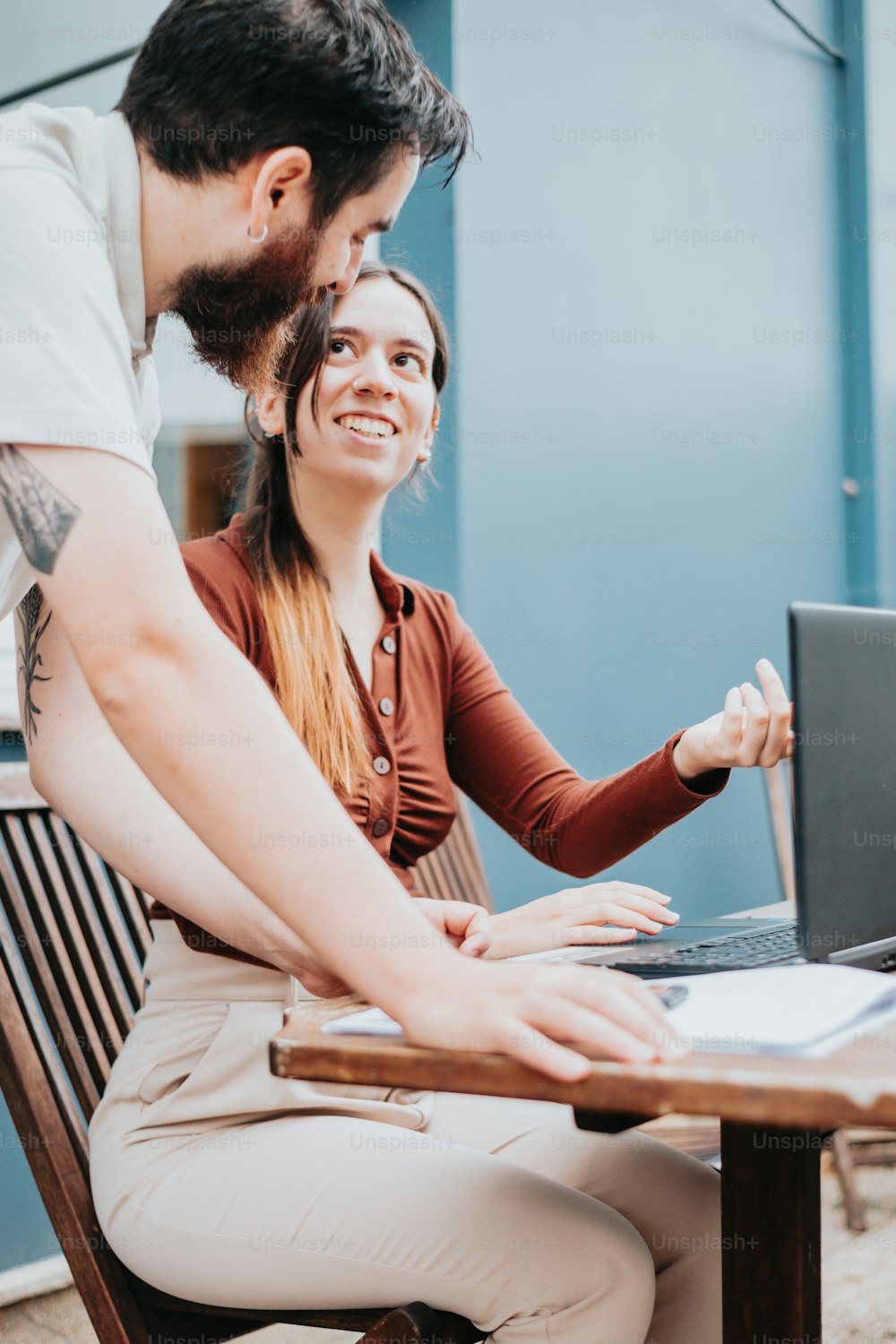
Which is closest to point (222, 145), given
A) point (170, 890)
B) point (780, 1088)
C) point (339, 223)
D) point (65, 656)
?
point (339, 223)

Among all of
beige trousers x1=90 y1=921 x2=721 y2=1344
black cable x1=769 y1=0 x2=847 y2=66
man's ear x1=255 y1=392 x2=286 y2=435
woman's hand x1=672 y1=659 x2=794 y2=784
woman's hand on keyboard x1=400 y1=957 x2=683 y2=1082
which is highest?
black cable x1=769 y1=0 x2=847 y2=66

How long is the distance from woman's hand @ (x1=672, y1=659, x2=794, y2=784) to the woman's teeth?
589 millimetres

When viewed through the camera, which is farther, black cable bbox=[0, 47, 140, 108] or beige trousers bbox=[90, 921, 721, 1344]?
black cable bbox=[0, 47, 140, 108]

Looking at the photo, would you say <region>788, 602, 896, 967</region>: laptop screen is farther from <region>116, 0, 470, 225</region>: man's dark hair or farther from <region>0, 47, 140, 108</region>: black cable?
<region>0, 47, 140, 108</region>: black cable

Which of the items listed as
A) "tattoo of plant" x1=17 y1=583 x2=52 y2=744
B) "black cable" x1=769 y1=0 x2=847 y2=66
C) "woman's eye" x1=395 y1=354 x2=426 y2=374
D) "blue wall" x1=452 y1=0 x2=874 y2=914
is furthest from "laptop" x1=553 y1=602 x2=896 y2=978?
"black cable" x1=769 y1=0 x2=847 y2=66

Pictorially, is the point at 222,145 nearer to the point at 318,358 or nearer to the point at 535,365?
the point at 318,358

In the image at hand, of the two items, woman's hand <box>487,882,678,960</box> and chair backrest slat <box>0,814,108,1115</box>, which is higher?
woman's hand <box>487,882,678,960</box>

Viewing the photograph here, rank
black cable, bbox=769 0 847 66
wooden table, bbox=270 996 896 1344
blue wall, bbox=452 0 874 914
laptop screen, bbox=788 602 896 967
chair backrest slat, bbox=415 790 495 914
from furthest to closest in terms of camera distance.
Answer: black cable, bbox=769 0 847 66 → blue wall, bbox=452 0 874 914 → chair backrest slat, bbox=415 790 495 914 → laptop screen, bbox=788 602 896 967 → wooden table, bbox=270 996 896 1344

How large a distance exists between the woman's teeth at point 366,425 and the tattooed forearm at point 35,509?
0.89 meters

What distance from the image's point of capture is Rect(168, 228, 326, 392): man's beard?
1151mm

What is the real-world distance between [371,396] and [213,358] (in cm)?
48

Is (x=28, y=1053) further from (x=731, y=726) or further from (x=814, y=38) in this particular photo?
(x=814, y=38)

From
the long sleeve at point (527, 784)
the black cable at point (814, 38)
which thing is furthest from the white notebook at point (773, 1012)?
Answer: the black cable at point (814, 38)

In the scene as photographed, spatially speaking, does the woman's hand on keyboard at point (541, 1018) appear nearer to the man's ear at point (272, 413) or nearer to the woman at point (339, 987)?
the woman at point (339, 987)
